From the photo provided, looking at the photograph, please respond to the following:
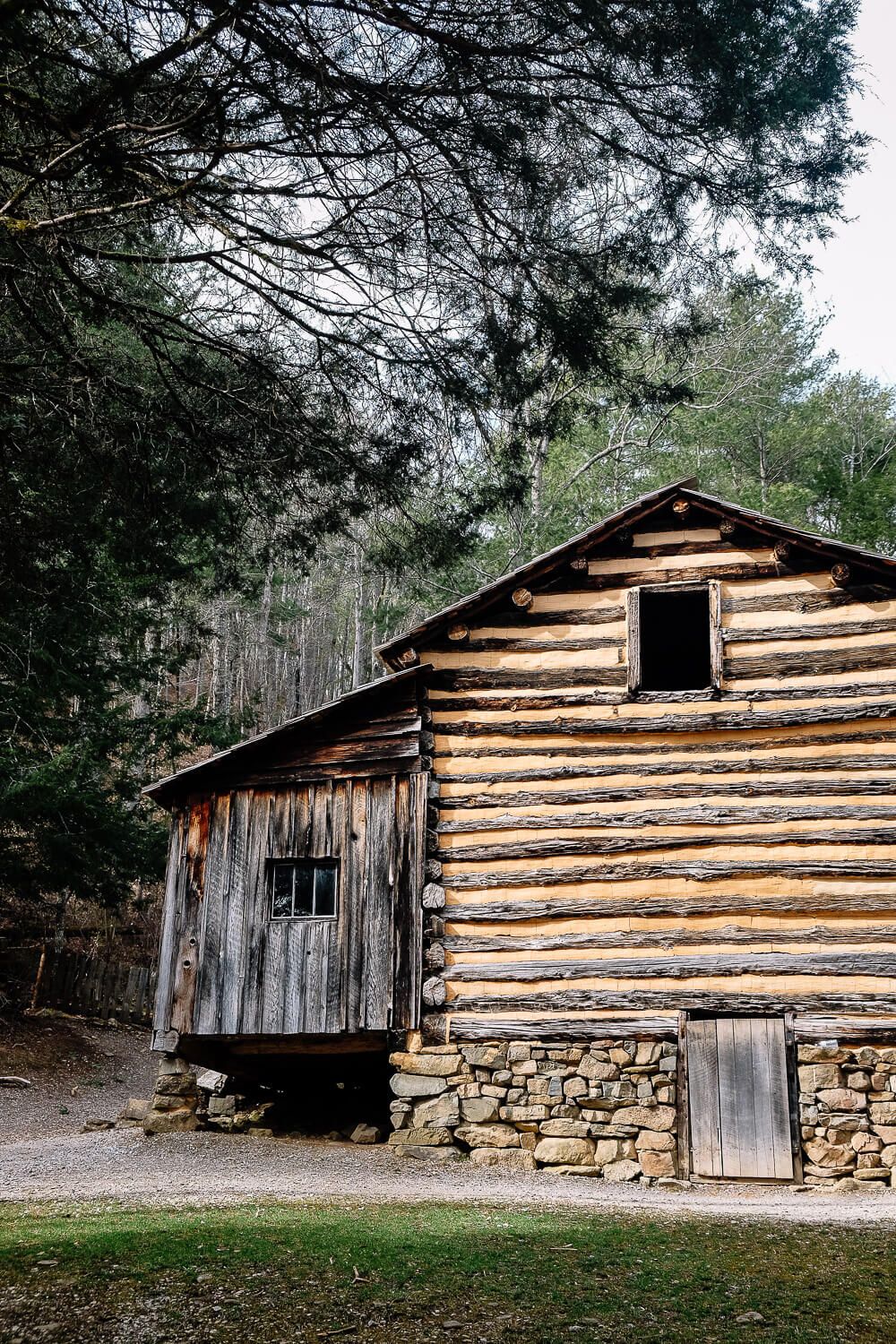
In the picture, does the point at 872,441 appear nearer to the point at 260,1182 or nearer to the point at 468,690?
the point at 468,690

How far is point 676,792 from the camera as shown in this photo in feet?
44.7

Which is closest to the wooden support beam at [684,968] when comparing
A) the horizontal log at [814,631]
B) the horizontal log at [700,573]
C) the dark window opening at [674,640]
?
the dark window opening at [674,640]

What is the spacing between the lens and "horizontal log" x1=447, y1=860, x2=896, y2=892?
42.5 ft

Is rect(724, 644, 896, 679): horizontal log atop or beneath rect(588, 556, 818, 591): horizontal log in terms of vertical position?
beneath

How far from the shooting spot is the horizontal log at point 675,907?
12867 millimetres

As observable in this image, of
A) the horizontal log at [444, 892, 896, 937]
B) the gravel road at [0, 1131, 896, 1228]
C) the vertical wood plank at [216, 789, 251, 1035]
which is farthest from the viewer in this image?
the vertical wood plank at [216, 789, 251, 1035]

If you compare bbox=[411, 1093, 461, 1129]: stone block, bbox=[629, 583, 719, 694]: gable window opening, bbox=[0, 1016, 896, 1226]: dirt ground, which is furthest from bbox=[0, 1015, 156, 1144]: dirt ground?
bbox=[629, 583, 719, 694]: gable window opening

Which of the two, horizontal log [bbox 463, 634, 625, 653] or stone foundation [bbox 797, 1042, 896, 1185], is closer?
stone foundation [bbox 797, 1042, 896, 1185]

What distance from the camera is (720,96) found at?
7312 mm

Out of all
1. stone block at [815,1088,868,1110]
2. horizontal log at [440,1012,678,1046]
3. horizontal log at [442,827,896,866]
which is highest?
horizontal log at [442,827,896,866]

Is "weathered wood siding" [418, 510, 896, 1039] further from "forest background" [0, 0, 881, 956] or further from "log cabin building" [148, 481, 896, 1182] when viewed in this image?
"forest background" [0, 0, 881, 956]

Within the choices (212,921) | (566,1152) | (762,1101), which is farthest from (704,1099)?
(212,921)

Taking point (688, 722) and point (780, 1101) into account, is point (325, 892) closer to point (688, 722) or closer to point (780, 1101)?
point (688, 722)

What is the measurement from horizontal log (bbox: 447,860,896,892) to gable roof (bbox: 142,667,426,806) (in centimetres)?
239
